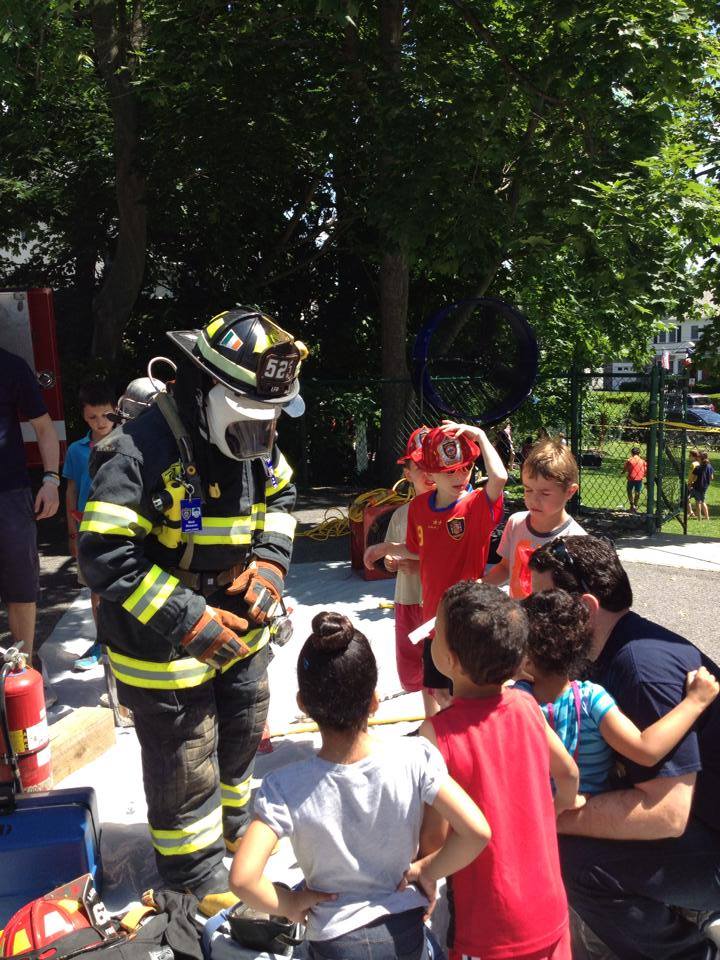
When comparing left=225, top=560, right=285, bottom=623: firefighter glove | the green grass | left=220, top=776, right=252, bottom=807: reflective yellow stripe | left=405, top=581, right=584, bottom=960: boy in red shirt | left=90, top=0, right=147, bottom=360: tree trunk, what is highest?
left=90, top=0, right=147, bottom=360: tree trunk

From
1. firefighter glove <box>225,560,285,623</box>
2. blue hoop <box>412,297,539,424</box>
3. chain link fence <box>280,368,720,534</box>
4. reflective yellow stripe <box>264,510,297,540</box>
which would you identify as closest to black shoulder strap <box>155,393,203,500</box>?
firefighter glove <box>225,560,285,623</box>

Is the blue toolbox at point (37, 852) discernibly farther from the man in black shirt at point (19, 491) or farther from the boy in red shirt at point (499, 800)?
the man in black shirt at point (19, 491)

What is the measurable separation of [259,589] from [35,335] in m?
3.59

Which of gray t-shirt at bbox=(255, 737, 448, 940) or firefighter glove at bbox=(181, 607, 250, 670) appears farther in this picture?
firefighter glove at bbox=(181, 607, 250, 670)

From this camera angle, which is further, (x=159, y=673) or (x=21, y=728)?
(x=21, y=728)

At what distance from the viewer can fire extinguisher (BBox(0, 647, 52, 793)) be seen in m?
3.25

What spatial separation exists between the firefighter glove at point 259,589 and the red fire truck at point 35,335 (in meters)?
3.15

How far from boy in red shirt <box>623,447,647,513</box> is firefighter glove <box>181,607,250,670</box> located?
30.7ft

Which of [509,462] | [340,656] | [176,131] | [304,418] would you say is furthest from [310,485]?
[340,656]

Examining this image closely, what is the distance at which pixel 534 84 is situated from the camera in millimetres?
8758

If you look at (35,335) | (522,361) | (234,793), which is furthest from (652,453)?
(234,793)

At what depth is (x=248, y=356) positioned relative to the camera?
2.80 m

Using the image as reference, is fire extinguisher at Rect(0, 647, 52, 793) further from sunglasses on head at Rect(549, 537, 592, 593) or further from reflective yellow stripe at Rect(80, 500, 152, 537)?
sunglasses on head at Rect(549, 537, 592, 593)

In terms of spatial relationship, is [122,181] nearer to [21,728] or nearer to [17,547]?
[17,547]
